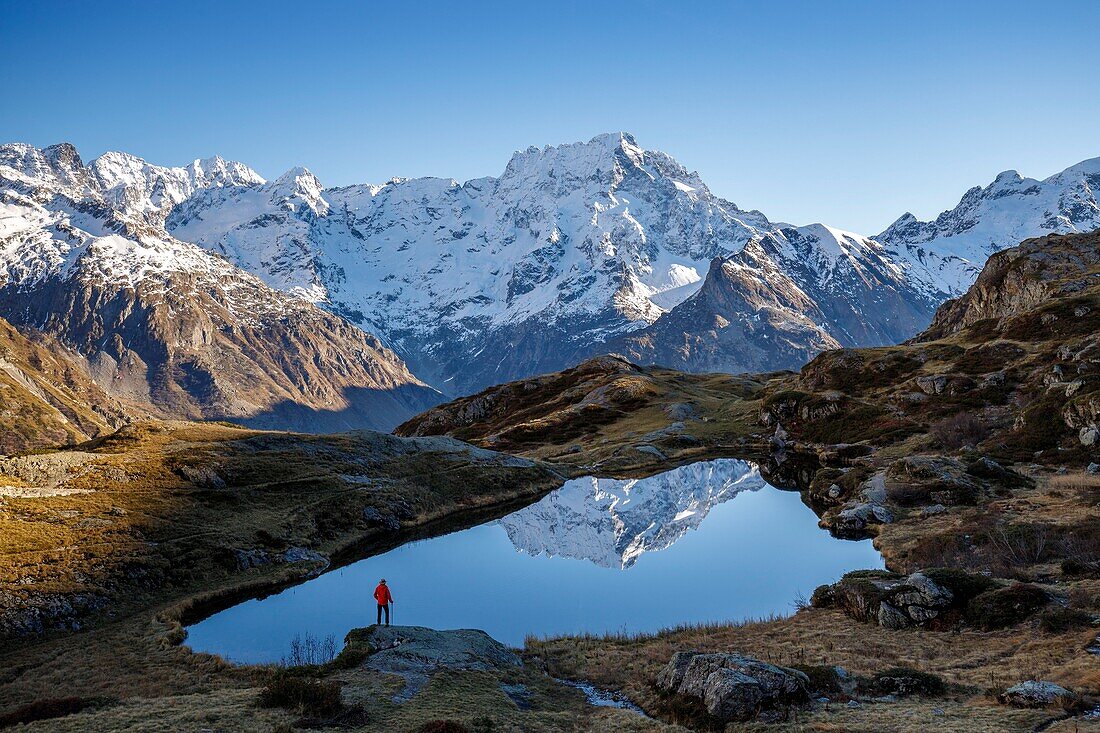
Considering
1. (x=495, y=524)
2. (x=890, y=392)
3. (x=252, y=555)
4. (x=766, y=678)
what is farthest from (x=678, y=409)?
(x=766, y=678)

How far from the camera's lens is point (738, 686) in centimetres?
2652

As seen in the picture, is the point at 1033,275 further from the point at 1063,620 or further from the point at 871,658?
the point at 871,658

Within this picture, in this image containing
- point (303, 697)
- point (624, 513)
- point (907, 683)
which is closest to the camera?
point (303, 697)

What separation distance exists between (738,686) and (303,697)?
15763mm

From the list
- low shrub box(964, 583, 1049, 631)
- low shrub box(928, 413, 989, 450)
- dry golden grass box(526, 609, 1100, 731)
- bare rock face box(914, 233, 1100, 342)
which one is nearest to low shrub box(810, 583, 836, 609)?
dry golden grass box(526, 609, 1100, 731)

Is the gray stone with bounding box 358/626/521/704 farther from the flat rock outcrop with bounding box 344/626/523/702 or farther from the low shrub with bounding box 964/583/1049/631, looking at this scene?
the low shrub with bounding box 964/583/1049/631

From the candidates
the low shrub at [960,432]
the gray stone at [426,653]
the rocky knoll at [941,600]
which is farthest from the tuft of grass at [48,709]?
the low shrub at [960,432]

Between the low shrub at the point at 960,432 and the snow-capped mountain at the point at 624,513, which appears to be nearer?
the snow-capped mountain at the point at 624,513

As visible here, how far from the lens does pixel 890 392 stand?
120812 millimetres

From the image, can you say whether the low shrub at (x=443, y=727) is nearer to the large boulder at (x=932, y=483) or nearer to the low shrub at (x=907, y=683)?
the low shrub at (x=907, y=683)

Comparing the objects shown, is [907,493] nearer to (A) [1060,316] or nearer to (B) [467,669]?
(B) [467,669]

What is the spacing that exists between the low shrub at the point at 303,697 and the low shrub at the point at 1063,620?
29159mm

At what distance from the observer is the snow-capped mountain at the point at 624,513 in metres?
72.4

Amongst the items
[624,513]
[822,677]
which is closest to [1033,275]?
[624,513]
